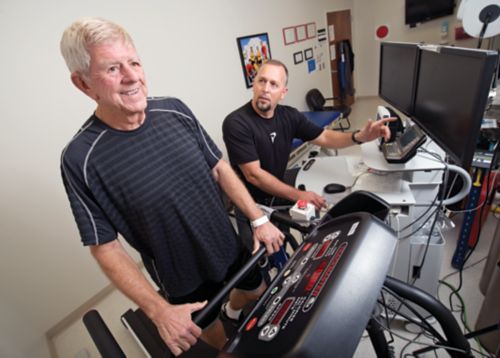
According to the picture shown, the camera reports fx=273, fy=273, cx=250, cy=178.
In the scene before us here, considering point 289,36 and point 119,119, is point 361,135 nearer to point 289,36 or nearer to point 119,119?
point 119,119

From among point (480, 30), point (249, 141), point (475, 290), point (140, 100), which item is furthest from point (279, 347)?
point (480, 30)

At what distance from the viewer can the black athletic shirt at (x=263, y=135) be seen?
1.60 metres

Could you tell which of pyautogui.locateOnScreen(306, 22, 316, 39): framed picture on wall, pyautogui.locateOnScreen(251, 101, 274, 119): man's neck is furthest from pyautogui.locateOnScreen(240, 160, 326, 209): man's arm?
pyautogui.locateOnScreen(306, 22, 316, 39): framed picture on wall

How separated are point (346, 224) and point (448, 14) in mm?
6019

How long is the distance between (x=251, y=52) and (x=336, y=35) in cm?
281

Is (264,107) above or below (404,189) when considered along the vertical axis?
above

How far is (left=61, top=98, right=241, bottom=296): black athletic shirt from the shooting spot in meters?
0.87

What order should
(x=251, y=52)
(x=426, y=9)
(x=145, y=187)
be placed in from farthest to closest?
(x=426, y=9), (x=251, y=52), (x=145, y=187)

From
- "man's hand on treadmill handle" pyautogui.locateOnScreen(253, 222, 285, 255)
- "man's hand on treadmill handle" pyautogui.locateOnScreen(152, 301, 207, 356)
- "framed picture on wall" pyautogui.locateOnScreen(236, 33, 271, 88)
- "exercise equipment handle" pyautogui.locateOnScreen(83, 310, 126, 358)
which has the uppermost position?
"framed picture on wall" pyautogui.locateOnScreen(236, 33, 271, 88)

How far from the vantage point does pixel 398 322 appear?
1542 millimetres

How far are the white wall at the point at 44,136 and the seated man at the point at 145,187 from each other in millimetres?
1054

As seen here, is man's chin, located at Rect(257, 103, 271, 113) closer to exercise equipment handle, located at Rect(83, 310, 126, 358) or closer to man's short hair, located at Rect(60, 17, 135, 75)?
man's short hair, located at Rect(60, 17, 135, 75)

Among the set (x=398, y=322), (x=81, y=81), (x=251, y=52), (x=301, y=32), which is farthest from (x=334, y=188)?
(x=301, y=32)

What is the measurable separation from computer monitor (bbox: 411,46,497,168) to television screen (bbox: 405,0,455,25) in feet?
16.0
